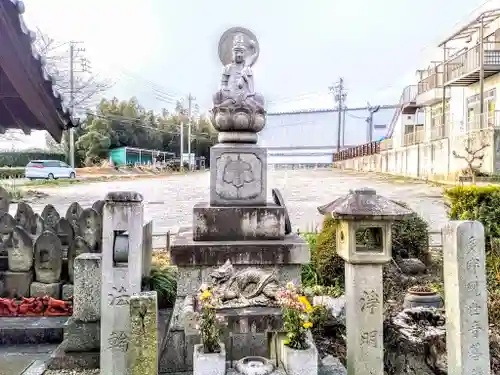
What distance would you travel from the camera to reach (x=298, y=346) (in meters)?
3.82

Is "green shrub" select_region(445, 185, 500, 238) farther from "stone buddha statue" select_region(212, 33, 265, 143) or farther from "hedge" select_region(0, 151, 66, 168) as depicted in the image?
"hedge" select_region(0, 151, 66, 168)

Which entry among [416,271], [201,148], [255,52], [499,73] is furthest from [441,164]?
[201,148]

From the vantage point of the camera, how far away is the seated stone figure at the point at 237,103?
5242mm

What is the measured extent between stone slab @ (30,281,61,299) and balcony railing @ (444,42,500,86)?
19.0 meters

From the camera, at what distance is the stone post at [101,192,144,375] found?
12.2 ft

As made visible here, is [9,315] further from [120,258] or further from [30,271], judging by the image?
[120,258]

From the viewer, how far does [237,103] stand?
5.24 m

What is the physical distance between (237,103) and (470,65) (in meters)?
A: 18.4

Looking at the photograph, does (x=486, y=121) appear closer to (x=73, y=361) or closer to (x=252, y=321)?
(x=252, y=321)

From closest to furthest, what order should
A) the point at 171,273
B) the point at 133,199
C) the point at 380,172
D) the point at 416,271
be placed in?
the point at 133,199, the point at 171,273, the point at 416,271, the point at 380,172

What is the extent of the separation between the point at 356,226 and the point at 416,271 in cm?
452

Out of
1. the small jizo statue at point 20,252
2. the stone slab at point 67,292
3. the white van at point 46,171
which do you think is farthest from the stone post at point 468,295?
the white van at point 46,171

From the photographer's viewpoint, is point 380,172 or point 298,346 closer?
point 298,346

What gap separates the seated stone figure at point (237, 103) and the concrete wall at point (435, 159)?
14.6 metres
